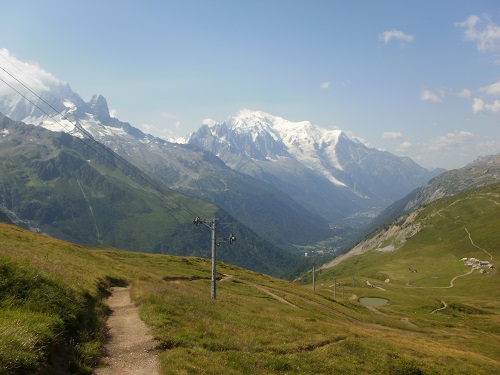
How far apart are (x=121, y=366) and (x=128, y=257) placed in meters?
80.5

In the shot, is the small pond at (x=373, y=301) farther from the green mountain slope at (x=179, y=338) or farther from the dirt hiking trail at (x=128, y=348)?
the dirt hiking trail at (x=128, y=348)

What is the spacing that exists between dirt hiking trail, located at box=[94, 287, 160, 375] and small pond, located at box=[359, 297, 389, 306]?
11417 centimetres

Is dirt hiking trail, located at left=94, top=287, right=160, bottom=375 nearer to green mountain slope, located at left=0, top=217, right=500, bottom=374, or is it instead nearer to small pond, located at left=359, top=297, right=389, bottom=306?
green mountain slope, located at left=0, top=217, right=500, bottom=374

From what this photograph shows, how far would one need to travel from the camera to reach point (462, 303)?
129375mm

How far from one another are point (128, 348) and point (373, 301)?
127m

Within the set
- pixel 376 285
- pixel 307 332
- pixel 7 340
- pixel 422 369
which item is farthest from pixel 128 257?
pixel 376 285

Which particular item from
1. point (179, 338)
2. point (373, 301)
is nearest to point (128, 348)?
point (179, 338)

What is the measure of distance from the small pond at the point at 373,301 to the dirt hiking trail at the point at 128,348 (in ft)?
375

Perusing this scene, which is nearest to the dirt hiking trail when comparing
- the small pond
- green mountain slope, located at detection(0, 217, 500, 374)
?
green mountain slope, located at detection(0, 217, 500, 374)

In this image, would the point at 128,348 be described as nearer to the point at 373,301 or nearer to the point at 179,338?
the point at 179,338

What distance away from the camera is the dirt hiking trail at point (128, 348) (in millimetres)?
17531

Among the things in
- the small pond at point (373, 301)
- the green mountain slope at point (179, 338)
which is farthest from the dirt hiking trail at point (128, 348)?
the small pond at point (373, 301)

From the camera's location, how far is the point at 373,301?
130125 millimetres

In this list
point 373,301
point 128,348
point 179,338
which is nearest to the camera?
point 128,348
